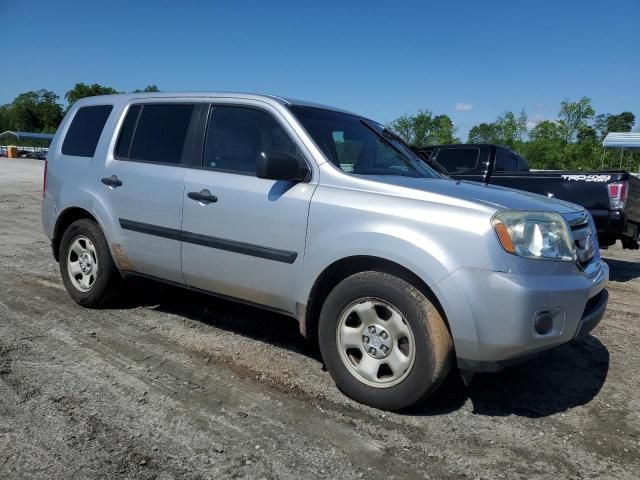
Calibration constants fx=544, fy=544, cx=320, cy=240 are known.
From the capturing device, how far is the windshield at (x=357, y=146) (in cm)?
380

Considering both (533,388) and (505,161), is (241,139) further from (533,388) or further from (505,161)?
(505,161)

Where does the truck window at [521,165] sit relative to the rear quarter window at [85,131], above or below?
above

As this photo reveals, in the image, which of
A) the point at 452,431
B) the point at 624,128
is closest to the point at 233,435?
the point at 452,431

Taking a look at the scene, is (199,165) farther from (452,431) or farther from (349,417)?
(452,431)

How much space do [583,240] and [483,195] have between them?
0.72 metres

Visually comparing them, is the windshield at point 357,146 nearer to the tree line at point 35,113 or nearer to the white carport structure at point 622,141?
the white carport structure at point 622,141

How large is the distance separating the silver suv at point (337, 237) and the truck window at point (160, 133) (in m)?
0.01

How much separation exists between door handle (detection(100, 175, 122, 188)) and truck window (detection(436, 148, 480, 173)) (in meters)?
5.86

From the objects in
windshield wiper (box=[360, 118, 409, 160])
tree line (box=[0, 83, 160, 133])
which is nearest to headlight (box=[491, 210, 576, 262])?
windshield wiper (box=[360, 118, 409, 160])

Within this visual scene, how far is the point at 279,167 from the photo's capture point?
3473mm

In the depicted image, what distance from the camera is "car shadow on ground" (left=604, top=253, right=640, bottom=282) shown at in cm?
767

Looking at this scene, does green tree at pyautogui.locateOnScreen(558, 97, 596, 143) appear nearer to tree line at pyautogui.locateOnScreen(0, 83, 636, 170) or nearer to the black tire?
tree line at pyautogui.locateOnScreen(0, 83, 636, 170)

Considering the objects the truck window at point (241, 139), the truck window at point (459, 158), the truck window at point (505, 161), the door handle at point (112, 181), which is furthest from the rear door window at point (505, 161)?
the door handle at point (112, 181)

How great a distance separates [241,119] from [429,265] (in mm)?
1912
